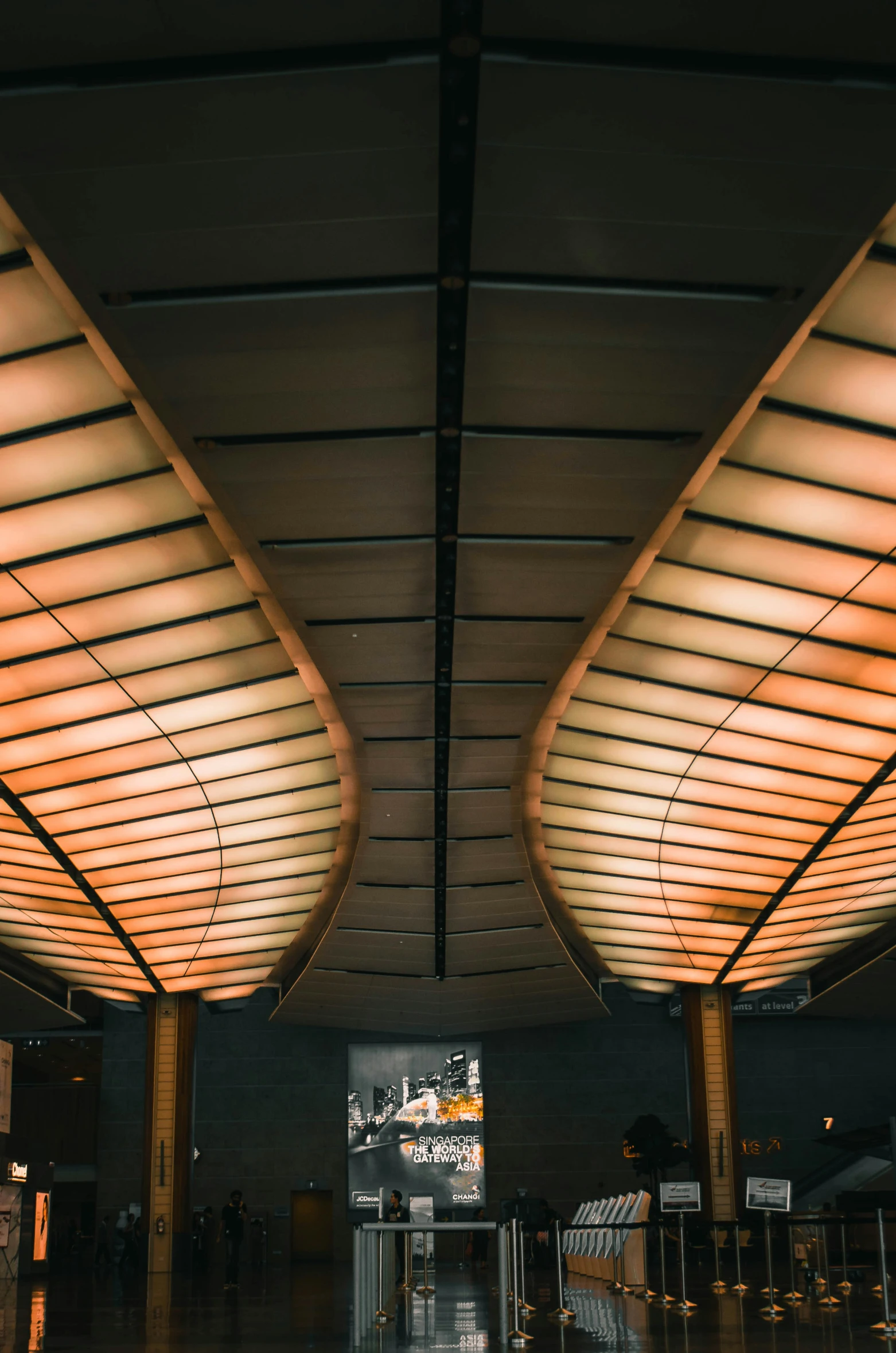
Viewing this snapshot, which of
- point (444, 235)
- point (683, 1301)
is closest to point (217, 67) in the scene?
point (444, 235)

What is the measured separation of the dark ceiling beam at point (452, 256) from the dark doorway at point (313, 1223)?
34.5 metres

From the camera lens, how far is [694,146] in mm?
8914

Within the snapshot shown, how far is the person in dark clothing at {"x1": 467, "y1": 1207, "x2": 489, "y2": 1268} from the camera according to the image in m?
43.8

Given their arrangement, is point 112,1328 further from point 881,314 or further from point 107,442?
point 881,314

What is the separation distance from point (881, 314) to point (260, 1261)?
4167 cm

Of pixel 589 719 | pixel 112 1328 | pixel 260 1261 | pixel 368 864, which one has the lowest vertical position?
pixel 260 1261

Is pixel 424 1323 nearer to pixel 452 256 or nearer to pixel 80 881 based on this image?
pixel 452 256

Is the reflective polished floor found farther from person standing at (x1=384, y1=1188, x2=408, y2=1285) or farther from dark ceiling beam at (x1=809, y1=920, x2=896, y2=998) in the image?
dark ceiling beam at (x1=809, y1=920, x2=896, y2=998)

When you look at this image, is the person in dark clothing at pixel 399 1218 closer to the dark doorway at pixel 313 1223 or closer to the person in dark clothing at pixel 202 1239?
the person in dark clothing at pixel 202 1239

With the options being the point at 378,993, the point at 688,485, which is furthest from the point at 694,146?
the point at 378,993


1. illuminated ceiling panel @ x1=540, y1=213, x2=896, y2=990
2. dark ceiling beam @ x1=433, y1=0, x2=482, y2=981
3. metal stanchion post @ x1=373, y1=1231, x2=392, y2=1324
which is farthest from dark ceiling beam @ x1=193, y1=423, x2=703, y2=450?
metal stanchion post @ x1=373, y1=1231, x2=392, y2=1324

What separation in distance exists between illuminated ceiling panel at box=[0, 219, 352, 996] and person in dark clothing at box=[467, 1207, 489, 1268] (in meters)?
14.2

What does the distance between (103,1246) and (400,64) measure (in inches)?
1727

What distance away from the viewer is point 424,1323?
1560 centimetres
